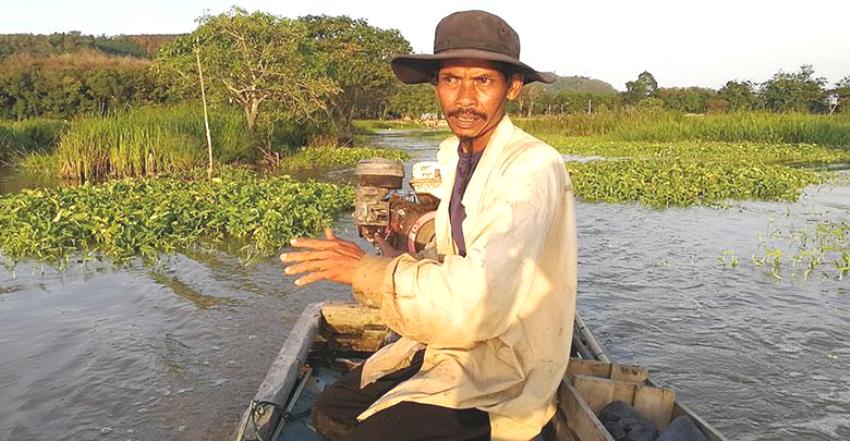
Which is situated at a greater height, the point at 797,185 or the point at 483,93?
the point at 483,93

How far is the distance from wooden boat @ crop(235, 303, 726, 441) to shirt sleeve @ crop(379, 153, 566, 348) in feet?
2.44

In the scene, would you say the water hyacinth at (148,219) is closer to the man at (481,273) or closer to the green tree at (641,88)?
the man at (481,273)

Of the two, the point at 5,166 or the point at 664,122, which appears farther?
the point at 664,122

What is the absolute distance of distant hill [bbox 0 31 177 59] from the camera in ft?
235

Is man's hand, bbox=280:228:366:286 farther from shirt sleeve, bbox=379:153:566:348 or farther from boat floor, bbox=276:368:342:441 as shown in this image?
boat floor, bbox=276:368:342:441

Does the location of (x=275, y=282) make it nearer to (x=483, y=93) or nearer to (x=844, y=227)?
(x=483, y=93)

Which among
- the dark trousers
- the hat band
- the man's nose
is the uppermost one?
the hat band

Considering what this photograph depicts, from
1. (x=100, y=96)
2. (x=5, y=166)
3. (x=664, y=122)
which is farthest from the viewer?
(x=100, y=96)

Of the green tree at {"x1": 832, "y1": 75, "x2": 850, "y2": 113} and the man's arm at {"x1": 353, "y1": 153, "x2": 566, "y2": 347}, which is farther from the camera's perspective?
the green tree at {"x1": 832, "y1": 75, "x2": 850, "y2": 113}

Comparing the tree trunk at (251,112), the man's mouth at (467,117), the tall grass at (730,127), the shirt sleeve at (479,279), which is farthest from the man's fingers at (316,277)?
the tall grass at (730,127)

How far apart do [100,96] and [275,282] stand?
29707 mm

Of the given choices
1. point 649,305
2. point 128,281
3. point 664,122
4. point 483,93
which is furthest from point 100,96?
point 483,93

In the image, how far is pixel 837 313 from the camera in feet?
19.0

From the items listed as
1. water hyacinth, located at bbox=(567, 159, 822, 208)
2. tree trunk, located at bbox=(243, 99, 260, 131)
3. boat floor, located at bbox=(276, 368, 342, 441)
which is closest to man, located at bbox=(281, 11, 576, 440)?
boat floor, located at bbox=(276, 368, 342, 441)
